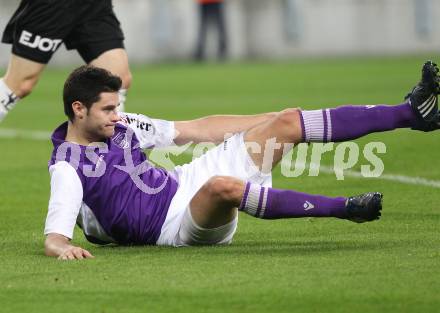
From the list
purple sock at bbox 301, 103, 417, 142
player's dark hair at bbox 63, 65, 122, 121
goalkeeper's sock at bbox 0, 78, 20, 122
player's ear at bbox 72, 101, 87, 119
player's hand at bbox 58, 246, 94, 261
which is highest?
player's dark hair at bbox 63, 65, 122, 121

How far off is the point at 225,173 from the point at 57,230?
38.7 inches

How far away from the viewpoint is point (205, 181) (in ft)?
21.7

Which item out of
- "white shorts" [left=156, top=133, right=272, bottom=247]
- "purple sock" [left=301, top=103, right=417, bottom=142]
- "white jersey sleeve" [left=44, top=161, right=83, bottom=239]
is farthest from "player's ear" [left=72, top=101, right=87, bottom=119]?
"purple sock" [left=301, top=103, right=417, bottom=142]

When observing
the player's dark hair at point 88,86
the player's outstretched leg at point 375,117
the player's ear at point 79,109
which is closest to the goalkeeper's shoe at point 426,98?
the player's outstretched leg at point 375,117

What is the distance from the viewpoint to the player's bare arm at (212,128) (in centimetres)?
700

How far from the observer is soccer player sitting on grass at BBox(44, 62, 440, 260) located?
20.5 feet

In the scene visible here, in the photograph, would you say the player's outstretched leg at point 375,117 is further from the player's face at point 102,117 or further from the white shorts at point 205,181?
the player's face at point 102,117

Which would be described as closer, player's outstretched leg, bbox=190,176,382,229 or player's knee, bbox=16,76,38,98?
player's outstretched leg, bbox=190,176,382,229

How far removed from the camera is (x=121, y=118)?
683 centimetres

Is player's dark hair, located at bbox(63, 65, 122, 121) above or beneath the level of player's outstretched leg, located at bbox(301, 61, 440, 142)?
above

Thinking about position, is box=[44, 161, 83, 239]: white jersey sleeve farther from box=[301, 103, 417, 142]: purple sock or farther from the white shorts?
box=[301, 103, 417, 142]: purple sock

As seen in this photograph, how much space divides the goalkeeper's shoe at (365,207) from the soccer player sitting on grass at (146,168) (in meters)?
0.39

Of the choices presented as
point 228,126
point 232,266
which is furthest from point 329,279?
point 228,126

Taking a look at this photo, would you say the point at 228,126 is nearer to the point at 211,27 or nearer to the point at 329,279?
the point at 329,279
